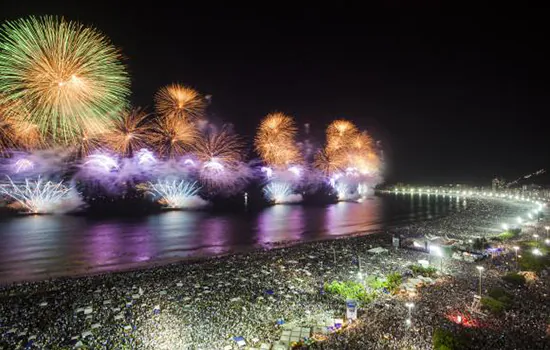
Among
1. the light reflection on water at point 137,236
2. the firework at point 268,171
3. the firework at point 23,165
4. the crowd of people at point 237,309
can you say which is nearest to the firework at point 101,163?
the firework at point 23,165

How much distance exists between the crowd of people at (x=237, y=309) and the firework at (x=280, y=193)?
61791mm

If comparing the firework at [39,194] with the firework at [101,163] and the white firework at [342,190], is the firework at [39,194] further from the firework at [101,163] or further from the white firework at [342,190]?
the white firework at [342,190]

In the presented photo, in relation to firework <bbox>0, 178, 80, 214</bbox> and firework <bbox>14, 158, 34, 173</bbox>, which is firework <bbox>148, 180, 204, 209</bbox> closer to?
firework <bbox>0, 178, 80, 214</bbox>

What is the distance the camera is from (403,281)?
18.7m

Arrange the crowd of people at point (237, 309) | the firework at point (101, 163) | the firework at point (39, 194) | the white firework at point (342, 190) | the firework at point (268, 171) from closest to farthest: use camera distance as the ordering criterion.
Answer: the crowd of people at point (237, 309) → the firework at point (39, 194) → the firework at point (101, 163) → the firework at point (268, 171) → the white firework at point (342, 190)

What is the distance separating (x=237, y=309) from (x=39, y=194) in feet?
202

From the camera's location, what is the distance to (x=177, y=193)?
74.8 metres

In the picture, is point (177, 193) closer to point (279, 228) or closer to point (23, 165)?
point (23, 165)

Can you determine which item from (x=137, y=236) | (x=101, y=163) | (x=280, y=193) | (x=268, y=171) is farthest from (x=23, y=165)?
(x=280, y=193)

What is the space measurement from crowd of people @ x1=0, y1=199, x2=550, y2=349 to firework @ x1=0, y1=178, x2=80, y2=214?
47.1m

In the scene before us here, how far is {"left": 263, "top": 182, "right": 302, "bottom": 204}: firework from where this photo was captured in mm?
85188

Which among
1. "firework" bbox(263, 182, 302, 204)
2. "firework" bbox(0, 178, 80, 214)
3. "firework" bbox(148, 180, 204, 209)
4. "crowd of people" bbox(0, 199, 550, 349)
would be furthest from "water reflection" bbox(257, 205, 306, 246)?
"firework" bbox(0, 178, 80, 214)

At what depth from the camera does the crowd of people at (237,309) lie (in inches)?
486

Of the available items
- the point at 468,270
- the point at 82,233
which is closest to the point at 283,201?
the point at 82,233
